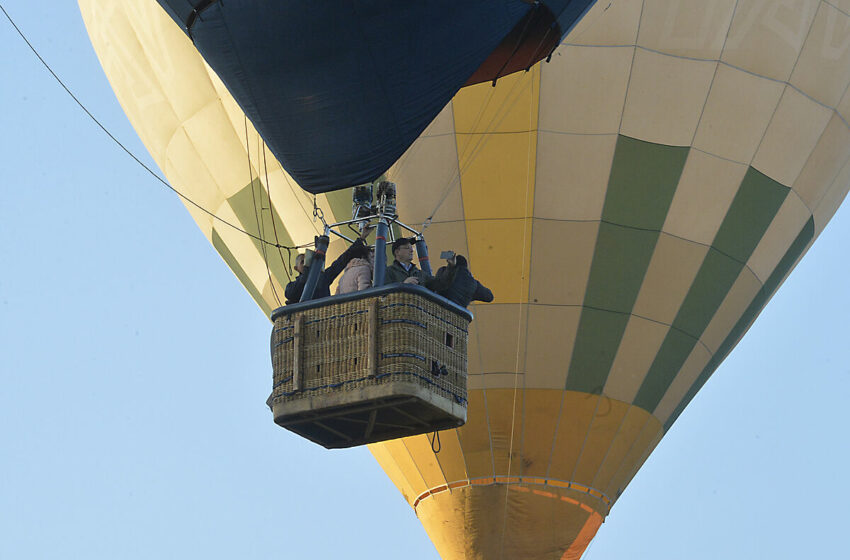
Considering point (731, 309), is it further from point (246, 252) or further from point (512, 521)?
point (246, 252)

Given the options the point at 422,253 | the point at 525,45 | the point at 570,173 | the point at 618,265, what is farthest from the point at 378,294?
the point at 618,265

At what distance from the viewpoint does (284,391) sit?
7.48 metres

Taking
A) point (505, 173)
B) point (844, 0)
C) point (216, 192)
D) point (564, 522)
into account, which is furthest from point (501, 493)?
point (844, 0)

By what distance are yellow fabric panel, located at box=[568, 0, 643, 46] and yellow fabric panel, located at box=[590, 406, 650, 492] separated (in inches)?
75.4

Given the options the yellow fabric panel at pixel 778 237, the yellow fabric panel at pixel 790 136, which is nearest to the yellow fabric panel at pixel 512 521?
the yellow fabric panel at pixel 778 237

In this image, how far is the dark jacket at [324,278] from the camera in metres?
7.58

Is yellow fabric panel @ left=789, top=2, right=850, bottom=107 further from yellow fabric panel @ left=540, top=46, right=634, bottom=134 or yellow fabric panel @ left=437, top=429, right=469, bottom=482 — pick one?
yellow fabric panel @ left=437, top=429, right=469, bottom=482

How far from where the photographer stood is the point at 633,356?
32.3 ft

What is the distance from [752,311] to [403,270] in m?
3.28

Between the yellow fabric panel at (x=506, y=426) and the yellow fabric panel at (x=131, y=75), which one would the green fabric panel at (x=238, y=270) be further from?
the yellow fabric panel at (x=506, y=426)

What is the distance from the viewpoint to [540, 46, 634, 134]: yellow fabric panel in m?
9.54

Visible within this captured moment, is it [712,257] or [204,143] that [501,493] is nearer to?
[712,257]

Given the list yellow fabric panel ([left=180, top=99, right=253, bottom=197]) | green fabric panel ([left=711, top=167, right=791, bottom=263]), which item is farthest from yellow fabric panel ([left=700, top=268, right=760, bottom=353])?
yellow fabric panel ([left=180, top=99, right=253, bottom=197])

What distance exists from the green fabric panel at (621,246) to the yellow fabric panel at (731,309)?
0.52 meters
